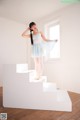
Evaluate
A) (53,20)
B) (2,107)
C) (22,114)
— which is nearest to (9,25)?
(53,20)

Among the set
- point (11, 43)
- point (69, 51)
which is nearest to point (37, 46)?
point (69, 51)

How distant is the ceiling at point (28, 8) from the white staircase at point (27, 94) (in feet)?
5.65

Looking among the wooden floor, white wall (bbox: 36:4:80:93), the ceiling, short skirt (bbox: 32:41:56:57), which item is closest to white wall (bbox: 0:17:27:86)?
the ceiling

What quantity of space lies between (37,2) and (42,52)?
1372 millimetres

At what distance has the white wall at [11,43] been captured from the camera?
3.64 meters

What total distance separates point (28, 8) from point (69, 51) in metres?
1.64

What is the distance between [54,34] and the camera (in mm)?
3559

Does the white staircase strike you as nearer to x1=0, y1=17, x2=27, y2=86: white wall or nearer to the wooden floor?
the wooden floor

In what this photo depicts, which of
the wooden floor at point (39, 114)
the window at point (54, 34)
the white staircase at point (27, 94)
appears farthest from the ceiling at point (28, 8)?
the wooden floor at point (39, 114)

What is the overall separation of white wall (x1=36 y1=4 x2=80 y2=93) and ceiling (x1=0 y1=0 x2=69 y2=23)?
285 millimetres

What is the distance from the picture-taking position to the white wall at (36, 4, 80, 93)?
2779mm

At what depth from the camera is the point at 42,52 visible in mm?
2254

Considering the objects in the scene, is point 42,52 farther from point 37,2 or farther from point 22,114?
point 37,2

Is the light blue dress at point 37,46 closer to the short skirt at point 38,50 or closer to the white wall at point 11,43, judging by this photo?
the short skirt at point 38,50
